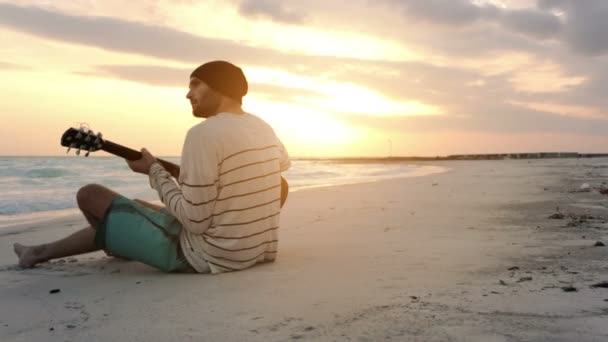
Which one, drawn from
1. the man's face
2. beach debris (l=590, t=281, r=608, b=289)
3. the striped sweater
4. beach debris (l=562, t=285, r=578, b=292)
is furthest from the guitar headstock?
beach debris (l=590, t=281, r=608, b=289)

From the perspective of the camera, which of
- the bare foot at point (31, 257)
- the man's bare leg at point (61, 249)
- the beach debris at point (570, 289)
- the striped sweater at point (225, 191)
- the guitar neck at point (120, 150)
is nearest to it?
the beach debris at point (570, 289)

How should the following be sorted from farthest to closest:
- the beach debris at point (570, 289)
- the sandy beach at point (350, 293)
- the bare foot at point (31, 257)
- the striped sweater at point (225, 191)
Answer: the bare foot at point (31, 257) < the striped sweater at point (225, 191) < the beach debris at point (570, 289) < the sandy beach at point (350, 293)

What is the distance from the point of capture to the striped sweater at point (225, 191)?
3.37 m

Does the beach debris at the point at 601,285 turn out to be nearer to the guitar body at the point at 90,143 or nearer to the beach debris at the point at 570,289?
the beach debris at the point at 570,289

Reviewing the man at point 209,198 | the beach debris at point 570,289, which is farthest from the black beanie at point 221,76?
the beach debris at point 570,289

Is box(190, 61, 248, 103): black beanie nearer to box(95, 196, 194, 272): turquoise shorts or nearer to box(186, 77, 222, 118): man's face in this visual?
box(186, 77, 222, 118): man's face

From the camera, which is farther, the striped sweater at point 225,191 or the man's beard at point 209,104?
the man's beard at point 209,104

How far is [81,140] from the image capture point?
3.57 meters

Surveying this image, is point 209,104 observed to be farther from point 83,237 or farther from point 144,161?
point 83,237

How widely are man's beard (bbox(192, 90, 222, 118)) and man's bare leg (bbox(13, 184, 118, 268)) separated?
0.80 metres

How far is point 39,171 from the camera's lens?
23.9 metres

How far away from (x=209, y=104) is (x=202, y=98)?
57 millimetres

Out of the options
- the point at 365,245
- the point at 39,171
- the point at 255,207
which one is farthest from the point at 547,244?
the point at 39,171

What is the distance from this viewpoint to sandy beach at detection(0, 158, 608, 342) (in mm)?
2326
